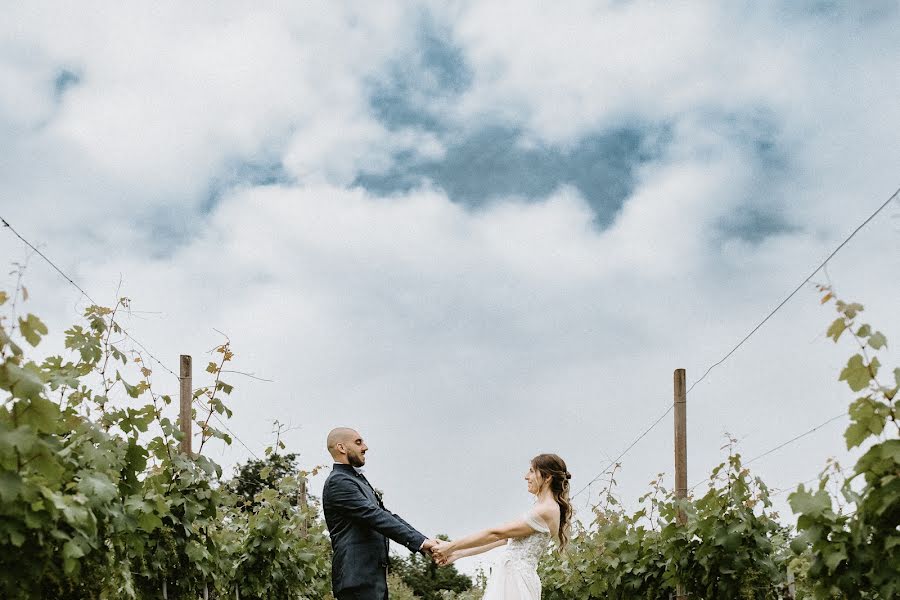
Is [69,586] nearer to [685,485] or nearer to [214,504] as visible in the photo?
[214,504]

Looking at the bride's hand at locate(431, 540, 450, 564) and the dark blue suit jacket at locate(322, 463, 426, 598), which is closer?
the dark blue suit jacket at locate(322, 463, 426, 598)

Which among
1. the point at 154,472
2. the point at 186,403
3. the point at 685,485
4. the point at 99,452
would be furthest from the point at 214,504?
the point at 685,485

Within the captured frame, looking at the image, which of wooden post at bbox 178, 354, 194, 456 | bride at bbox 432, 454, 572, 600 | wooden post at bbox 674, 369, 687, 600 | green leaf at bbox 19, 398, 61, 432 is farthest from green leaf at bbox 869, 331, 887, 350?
wooden post at bbox 674, 369, 687, 600

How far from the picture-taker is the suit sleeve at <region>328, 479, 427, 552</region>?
581 cm

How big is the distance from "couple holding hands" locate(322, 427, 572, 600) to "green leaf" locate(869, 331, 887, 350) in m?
2.65

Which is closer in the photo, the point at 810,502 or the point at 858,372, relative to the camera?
the point at 858,372

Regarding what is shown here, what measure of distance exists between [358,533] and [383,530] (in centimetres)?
16

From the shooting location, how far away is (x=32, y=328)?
3.41 m

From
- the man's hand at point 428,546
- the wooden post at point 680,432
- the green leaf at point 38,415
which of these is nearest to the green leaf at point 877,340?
the green leaf at point 38,415

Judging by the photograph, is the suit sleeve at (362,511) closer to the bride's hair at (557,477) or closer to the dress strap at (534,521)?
the dress strap at (534,521)

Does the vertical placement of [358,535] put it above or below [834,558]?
above

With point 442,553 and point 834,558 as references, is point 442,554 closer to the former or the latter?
point 442,553

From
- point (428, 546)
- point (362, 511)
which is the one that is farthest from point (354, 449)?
point (428, 546)

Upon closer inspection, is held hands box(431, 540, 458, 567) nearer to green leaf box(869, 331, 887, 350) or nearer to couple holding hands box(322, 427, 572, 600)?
couple holding hands box(322, 427, 572, 600)
